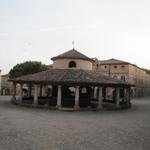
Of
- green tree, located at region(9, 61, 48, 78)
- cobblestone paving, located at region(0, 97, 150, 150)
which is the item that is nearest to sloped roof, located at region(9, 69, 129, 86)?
cobblestone paving, located at region(0, 97, 150, 150)

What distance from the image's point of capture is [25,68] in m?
58.6

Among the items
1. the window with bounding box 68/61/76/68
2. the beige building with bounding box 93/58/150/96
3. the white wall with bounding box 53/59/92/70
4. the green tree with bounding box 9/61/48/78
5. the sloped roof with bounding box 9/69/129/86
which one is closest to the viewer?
the sloped roof with bounding box 9/69/129/86

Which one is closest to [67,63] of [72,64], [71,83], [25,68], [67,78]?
[72,64]

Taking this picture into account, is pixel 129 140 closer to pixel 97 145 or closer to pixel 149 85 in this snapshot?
pixel 97 145

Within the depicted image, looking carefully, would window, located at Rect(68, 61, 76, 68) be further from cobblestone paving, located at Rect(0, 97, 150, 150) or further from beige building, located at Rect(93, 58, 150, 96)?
beige building, located at Rect(93, 58, 150, 96)

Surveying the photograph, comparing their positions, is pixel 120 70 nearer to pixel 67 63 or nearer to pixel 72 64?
pixel 72 64

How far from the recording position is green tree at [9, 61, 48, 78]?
192 ft

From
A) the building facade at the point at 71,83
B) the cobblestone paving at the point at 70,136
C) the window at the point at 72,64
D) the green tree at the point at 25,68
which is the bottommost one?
the cobblestone paving at the point at 70,136

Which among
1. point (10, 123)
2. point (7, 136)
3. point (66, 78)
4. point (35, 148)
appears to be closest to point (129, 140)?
point (35, 148)

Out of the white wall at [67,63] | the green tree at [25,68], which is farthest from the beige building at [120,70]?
the white wall at [67,63]

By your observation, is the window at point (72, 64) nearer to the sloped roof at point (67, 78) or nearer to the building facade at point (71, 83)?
the building facade at point (71, 83)

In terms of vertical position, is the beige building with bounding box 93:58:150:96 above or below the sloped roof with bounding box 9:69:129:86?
above

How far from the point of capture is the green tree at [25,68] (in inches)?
2299

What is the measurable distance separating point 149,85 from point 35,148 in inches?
3088
